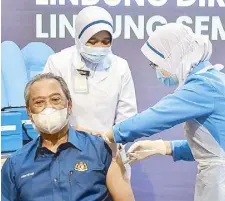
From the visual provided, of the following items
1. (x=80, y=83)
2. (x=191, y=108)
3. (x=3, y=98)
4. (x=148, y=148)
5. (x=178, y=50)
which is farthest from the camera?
(x=3, y=98)

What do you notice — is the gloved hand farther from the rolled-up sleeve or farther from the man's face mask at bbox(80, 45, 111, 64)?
the man's face mask at bbox(80, 45, 111, 64)

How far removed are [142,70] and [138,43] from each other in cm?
17

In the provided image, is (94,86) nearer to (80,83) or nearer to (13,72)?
(80,83)

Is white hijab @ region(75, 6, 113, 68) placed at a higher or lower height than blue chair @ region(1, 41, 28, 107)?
higher

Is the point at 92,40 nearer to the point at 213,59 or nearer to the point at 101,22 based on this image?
the point at 101,22

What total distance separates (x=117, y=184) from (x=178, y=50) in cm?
59

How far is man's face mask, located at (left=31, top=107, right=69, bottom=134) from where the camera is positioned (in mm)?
2141

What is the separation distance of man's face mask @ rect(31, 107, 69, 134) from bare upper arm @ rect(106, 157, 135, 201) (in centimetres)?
26

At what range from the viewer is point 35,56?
3.34 m

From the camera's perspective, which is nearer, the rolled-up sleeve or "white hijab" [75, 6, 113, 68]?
the rolled-up sleeve

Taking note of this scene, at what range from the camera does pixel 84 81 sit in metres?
2.98

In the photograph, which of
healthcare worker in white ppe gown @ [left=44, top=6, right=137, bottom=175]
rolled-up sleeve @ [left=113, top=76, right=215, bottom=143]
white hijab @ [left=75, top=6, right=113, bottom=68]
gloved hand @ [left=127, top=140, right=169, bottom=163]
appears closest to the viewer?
rolled-up sleeve @ [left=113, top=76, right=215, bottom=143]

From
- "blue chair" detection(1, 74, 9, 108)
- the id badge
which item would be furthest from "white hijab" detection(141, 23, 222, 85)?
"blue chair" detection(1, 74, 9, 108)

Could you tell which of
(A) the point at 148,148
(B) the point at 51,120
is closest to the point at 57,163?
(B) the point at 51,120
